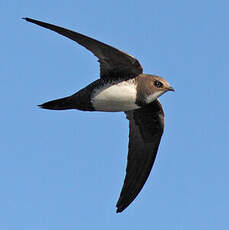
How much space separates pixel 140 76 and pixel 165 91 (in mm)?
613

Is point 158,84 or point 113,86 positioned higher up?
point 158,84

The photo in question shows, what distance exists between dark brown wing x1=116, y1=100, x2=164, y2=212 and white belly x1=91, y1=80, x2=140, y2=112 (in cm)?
170

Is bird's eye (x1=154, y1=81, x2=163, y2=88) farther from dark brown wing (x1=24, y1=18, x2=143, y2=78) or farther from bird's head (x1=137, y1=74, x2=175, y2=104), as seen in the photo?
dark brown wing (x1=24, y1=18, x2=143, y2=78)

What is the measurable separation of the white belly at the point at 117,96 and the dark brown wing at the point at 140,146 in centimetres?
170

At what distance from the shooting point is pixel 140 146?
14.9 meters

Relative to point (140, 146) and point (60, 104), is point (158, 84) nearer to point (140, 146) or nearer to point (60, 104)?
point (60, 104)

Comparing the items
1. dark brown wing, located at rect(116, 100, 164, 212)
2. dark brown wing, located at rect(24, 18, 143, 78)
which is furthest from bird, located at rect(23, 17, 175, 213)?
dark brown wing, located at rect(116, 100, 164, 212)

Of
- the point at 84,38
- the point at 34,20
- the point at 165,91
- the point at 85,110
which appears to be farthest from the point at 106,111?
the point at 34,20

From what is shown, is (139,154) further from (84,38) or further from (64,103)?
(84,38)

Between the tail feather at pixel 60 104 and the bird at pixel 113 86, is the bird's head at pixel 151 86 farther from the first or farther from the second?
the tail feather at pixel 60 104

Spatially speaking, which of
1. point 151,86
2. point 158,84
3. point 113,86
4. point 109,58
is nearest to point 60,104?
point 113,86

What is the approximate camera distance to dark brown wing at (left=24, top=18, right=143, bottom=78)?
37.3ft

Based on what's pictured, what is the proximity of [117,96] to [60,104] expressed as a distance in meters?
1.29

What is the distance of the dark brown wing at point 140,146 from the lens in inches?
573
